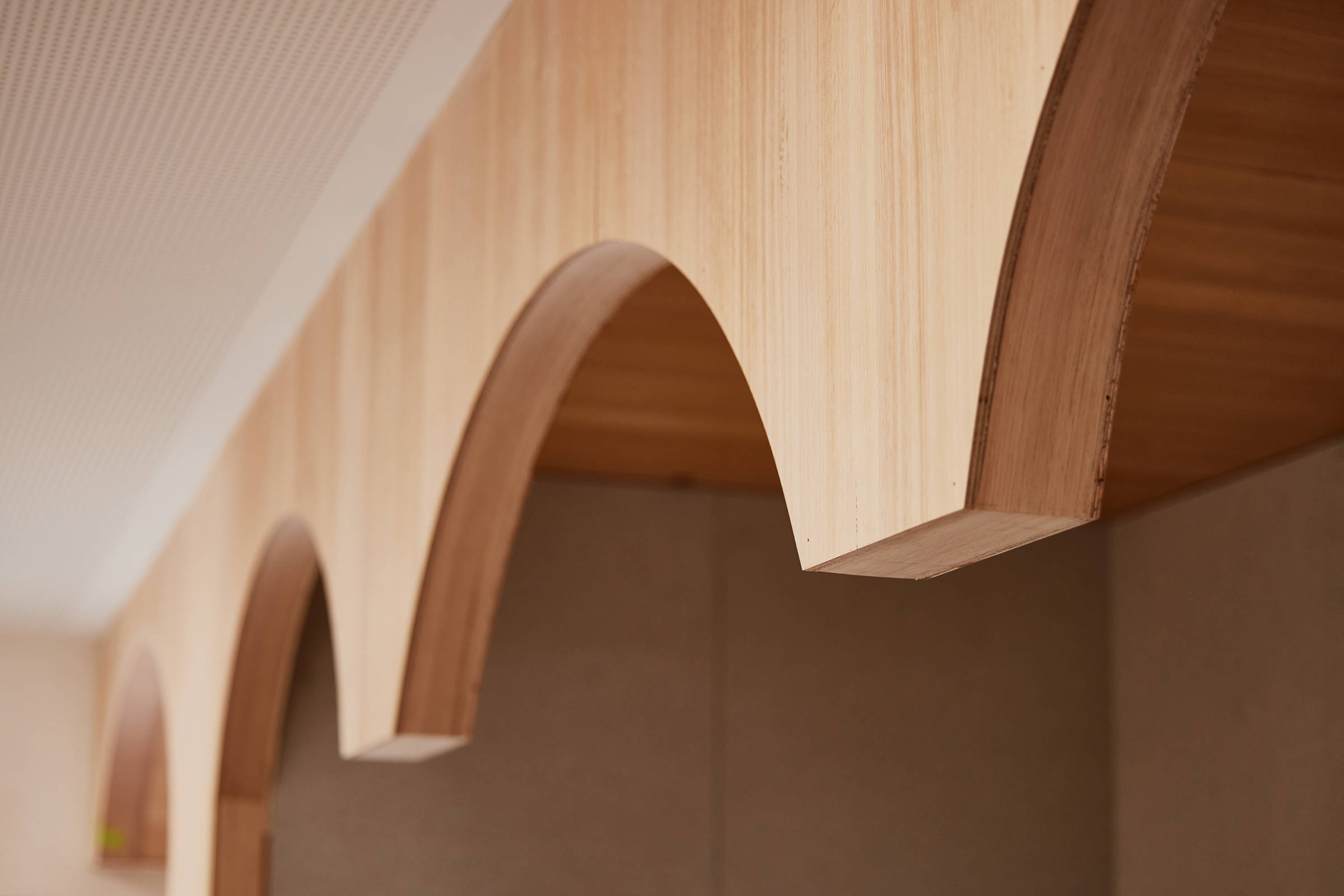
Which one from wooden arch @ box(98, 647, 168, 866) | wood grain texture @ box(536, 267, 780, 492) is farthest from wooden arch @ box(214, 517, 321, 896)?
wooden arch @ box(98, 647, 168, 866)

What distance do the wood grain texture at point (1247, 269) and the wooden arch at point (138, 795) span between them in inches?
210

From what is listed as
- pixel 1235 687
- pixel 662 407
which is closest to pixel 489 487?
pixel 662 407

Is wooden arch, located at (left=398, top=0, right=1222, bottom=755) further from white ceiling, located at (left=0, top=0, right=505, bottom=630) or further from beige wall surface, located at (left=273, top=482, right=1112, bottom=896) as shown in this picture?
beige wall surface, located at (left=273, top=482, right=1112, bottom=896)

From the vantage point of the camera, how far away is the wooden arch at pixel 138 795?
800cm

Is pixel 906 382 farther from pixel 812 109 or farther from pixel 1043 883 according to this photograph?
pixel 1043 883

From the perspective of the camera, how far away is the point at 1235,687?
504 centimetres

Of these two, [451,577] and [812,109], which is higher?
[812,109]

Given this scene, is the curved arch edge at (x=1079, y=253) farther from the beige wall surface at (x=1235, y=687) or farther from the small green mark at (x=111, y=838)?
the small green mark at (x=111, y=838)

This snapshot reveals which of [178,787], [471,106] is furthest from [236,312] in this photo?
[178,787]

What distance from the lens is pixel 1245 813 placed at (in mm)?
4910

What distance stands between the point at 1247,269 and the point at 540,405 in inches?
68.5

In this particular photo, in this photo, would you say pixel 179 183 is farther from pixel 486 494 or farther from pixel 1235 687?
pixel 1235 687

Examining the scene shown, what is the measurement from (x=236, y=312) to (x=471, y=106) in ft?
4.43

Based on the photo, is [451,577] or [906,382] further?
[451,577]
